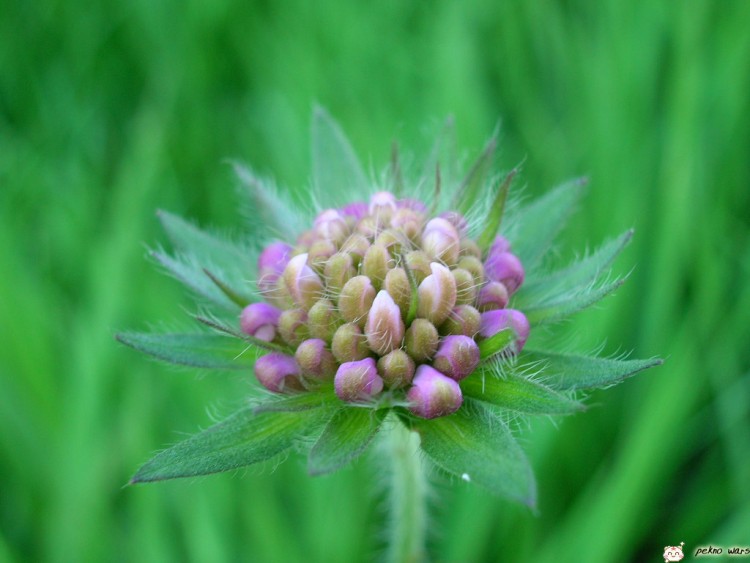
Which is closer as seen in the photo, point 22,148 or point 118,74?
point 22,148

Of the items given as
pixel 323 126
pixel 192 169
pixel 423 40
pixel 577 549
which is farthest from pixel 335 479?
pixel 423 40

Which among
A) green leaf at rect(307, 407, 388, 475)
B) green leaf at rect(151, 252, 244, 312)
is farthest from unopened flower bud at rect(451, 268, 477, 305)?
green leaf at rect(151, 252, 244, 312)

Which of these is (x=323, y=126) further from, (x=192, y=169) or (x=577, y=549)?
(x=192, y=169)

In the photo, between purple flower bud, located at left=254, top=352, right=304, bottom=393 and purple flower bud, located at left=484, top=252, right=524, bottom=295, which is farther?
purple flower bud, located at left=484, top=252, right=524, bottom=295

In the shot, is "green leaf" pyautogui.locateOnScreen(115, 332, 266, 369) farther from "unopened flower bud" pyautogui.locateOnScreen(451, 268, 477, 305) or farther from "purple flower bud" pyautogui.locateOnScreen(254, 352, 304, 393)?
"unopened flower bud" pyautogui.locateOnScreen(451, 268, 477, 305)

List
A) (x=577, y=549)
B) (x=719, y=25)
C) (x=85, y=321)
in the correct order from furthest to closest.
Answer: (x=719, y=25), (x=85, y=321), (x=577, y=549)

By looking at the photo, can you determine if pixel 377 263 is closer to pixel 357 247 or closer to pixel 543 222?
pixel 357 247

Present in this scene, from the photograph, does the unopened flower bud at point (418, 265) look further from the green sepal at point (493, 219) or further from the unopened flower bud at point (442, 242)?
the green sepal at point (493, 219)
